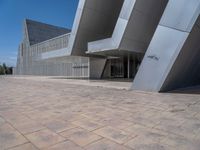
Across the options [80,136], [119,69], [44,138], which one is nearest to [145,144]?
[80,136]

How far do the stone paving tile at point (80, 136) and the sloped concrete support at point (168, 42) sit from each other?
5853 millimetres

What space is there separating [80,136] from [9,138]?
125 cm

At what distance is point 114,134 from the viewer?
3303 mm

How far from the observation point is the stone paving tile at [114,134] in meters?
3.08

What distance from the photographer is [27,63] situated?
50.0 m

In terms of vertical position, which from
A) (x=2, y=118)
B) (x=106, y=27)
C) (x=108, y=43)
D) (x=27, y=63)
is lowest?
A: (x=27, y=63)

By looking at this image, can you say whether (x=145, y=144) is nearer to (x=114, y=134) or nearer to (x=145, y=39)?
(x=114, y=134)

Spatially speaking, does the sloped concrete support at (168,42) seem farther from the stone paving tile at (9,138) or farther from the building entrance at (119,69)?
the building entrance at (119,69)

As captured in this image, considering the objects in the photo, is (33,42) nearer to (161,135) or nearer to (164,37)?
(164,37)

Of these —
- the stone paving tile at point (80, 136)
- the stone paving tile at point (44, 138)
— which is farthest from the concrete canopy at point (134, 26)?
the stone paving tile at point (44, 138)

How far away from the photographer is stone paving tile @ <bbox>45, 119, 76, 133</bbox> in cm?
359

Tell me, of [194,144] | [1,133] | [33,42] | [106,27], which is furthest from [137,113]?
[33,42]

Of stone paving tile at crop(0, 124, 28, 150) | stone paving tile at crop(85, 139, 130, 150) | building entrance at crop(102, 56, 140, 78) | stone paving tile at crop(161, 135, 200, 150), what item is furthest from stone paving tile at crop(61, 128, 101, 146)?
building entrance at crop(102, 56, 140, 78)

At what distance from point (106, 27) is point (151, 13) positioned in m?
6.89
